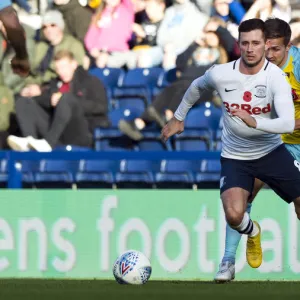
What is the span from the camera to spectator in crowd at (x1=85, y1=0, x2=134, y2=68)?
1420cm

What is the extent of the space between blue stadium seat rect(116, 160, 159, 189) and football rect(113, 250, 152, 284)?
278 cm

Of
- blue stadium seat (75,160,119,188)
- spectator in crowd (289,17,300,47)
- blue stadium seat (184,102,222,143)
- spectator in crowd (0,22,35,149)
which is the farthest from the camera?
spectator in crowd (0,22,35,149)

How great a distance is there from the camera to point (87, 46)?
47.5 feet

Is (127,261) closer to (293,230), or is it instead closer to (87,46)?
(293,230)

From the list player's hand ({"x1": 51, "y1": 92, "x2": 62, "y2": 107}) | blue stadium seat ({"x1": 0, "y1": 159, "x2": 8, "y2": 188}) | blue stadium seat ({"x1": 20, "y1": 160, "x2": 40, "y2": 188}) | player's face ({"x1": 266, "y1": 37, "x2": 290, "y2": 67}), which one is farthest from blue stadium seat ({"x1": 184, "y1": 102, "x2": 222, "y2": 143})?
player's face ({"x1": 266, "y1": 37, "x2": 290, "y2": 67})

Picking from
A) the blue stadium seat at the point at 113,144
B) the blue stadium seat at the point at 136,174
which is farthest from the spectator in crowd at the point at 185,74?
the blue stadium seat at the point at 136,174

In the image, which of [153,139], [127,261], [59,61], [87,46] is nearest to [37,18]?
[87,46]

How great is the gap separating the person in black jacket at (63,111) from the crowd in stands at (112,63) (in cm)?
1

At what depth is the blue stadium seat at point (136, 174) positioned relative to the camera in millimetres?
11344

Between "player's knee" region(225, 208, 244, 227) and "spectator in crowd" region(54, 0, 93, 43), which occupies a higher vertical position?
"spectator in crowd" region(54, 0, 93, 43)

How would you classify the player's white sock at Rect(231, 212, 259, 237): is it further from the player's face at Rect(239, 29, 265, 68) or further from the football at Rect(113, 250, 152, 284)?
the player's face at Rect(239, 29, 265, 68)

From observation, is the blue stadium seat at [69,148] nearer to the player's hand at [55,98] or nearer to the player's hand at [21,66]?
the player's hand at [55,98]

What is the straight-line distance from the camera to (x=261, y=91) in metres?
8.25

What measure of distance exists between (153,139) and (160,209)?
2066 millimetres
